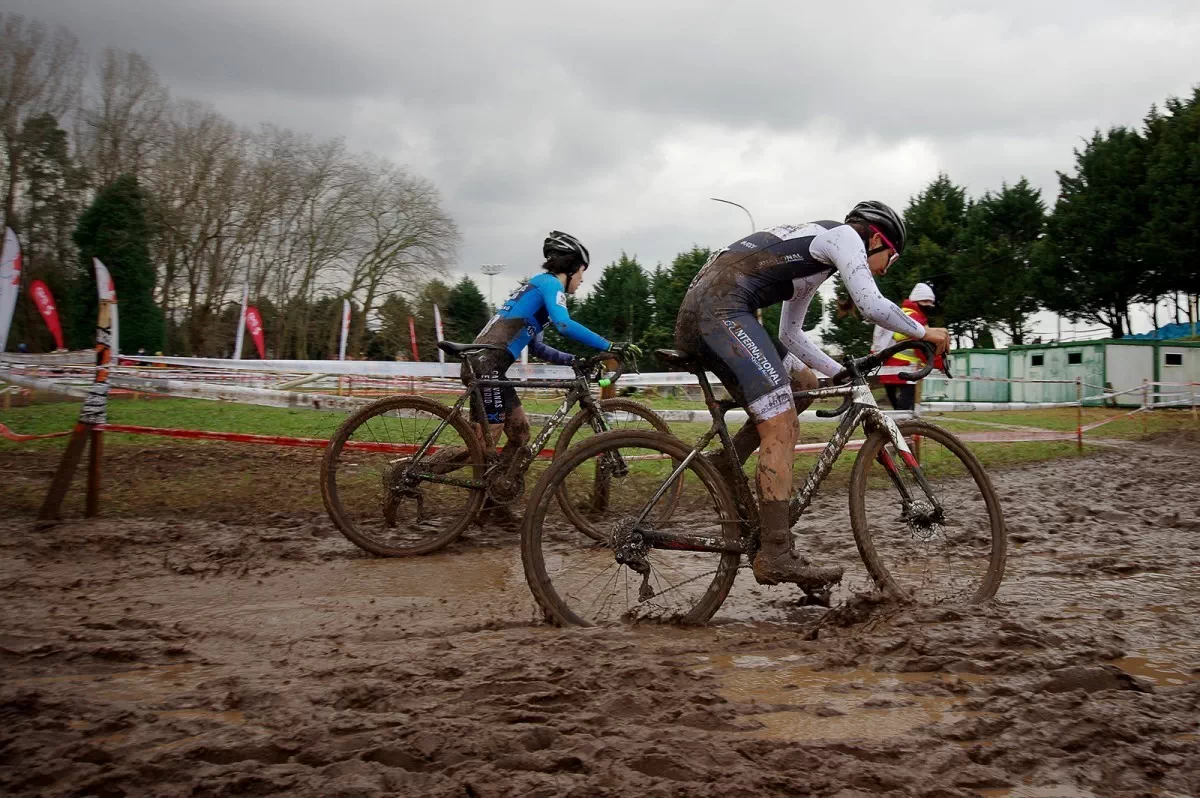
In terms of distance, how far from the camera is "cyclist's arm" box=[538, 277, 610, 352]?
6.34 metres

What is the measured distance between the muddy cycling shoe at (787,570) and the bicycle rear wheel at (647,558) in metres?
0.12

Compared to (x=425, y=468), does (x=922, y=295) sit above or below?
above

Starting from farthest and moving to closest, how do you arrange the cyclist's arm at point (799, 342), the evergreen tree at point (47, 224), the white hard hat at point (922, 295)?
1. the evergreen tree at point (47, 224)
2. the white hard hat at point (922, 295)
3. the cyclist's arm at point (799, 342)

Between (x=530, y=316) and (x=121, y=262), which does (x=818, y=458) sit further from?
(x=121, y=262)

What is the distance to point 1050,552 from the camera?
593 centimetres

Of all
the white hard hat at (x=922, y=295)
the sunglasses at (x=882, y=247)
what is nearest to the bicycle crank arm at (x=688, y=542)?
the sunglasses at (x=882, y=247)

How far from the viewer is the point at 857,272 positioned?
420 centimetres

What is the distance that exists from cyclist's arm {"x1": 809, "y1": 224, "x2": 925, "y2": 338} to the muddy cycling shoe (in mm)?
1202

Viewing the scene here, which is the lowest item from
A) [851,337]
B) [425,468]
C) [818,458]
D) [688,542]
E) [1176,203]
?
[688,542]

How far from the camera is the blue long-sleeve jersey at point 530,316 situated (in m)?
6.46

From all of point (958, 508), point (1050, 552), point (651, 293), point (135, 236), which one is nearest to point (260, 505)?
point (958, 508)

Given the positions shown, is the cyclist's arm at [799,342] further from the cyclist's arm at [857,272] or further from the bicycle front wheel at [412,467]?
the bicycle front wheel at [412,467]

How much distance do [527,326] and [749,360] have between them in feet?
9.28

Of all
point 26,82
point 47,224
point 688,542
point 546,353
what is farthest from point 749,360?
point 47,224
